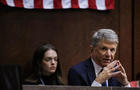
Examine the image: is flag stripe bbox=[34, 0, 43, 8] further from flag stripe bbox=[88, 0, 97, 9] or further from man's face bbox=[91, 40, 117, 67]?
man's face bbox=[91, 40, 117, 67]

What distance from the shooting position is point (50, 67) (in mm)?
3170

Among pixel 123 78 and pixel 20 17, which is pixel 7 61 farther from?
pixel 123 78

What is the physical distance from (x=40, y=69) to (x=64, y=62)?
39 centimetres

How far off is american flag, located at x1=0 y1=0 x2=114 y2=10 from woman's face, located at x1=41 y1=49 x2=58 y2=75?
0.53 m

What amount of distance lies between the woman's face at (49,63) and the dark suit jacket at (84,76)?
89 cm

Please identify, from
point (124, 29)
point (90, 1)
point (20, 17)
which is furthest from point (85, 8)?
point (20, 17)

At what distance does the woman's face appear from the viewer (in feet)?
10.4

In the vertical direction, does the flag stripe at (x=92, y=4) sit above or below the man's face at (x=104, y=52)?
above

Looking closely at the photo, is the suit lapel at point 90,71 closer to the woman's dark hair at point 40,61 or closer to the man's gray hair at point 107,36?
the man's gray hair at point 107,36

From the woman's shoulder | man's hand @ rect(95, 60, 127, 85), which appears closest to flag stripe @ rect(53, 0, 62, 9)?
the woman's shoulder

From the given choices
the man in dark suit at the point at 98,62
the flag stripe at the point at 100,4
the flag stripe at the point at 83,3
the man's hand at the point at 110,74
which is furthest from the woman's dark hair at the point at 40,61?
the man's hand at the point at 110,74

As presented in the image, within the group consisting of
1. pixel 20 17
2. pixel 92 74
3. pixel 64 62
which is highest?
pixel 20 17

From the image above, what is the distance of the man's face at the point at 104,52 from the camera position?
230 cm

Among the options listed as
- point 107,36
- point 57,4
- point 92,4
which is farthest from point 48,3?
point 107,36
